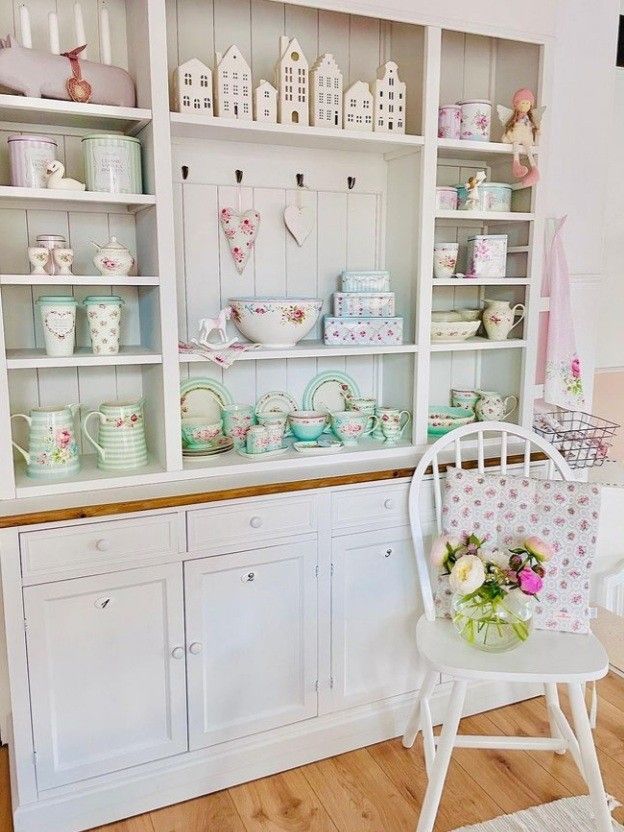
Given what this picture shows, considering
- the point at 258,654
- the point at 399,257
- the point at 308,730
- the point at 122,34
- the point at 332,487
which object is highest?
the point at 122,34

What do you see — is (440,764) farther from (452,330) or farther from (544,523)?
(452,330)

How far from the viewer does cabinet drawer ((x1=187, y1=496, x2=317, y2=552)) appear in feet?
6.07

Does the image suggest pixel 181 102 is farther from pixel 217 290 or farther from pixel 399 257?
pixel 399 257

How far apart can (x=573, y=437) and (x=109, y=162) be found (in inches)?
70.4

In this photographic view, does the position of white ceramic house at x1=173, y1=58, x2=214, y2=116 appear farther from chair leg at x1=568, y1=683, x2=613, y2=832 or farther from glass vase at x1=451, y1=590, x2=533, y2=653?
chair leg at x1=568, y1=683, x2=613, y2=832

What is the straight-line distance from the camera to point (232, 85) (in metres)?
1.91

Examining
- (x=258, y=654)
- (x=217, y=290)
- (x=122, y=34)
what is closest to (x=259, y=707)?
(x=258, y=654)

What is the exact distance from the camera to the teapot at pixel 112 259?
1.85 meters

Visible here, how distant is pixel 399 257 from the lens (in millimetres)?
2285

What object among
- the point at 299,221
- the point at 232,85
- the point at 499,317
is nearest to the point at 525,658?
the point at 499,317

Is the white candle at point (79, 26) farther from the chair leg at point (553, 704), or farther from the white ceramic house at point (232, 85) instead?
the chair leg at point (553, 704)

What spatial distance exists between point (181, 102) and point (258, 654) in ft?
4.92

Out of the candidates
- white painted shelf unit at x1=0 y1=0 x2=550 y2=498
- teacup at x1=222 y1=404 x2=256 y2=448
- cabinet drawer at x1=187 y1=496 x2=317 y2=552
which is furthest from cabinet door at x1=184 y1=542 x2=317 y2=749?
teacup at x1=222 y1=404 x2=256 y2=448

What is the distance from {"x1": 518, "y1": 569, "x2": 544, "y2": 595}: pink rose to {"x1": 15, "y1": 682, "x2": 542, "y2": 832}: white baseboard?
0.71 m
